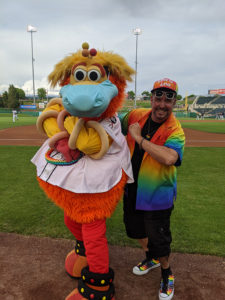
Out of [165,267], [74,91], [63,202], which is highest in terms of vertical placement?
[74,91]

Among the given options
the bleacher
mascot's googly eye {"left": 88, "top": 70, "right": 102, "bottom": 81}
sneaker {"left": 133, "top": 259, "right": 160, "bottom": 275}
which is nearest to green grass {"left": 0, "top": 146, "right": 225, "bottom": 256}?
sneaker {"left": 133, "top": 259, "right": 160, "bottom": 275}

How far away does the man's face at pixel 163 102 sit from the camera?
2.06 metres

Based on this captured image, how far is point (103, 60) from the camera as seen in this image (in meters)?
1.90

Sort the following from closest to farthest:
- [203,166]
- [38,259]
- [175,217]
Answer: [38,259]
[175,217]
[203,166]

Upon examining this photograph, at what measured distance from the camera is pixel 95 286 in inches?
74.8

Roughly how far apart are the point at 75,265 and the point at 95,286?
0.46 metres

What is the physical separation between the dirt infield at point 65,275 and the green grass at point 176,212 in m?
0.19

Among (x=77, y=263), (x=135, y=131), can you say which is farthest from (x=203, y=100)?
(x=77, y=263)

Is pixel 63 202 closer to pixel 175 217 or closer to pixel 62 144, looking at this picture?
pixel 62 144

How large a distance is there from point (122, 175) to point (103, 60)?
0.95 metres

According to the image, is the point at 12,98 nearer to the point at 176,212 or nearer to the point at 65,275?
the point at 176,212

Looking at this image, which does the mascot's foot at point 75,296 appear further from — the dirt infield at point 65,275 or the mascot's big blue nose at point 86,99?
the mascot's big blue nose at point 86,99

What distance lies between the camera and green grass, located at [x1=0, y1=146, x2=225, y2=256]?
3.03 meters

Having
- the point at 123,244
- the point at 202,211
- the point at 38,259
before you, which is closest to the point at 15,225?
the point at 38,259
